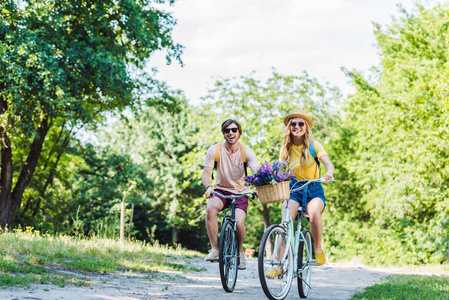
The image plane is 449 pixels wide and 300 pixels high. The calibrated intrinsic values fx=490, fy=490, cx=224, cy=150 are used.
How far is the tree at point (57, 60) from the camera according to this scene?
1181 cm

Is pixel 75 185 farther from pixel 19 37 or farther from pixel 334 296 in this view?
pixel 334 296

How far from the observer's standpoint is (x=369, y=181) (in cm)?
2623

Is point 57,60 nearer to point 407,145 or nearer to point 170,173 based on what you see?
point 407,145

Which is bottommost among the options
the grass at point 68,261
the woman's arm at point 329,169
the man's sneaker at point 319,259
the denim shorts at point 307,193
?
the grass at point 68,261

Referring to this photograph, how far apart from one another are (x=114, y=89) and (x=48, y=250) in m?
6.36

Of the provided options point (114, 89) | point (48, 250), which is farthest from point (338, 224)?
point (48, 250)

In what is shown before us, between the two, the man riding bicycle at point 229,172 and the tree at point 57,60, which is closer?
the man riding bicycle at point 229,172

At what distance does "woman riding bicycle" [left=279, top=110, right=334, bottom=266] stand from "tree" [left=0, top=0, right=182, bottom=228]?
766cm

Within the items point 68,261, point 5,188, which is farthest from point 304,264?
point 5,188

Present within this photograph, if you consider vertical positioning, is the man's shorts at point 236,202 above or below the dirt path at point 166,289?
above

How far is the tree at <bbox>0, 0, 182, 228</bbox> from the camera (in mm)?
11812

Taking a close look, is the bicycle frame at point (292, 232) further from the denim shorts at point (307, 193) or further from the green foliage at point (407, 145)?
the green foliage at point (407, 145)

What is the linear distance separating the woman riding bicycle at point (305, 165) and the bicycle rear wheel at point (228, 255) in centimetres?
84

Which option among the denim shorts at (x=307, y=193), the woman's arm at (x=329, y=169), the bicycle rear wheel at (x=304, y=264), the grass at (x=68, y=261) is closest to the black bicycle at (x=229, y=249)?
the denim shorts at (x=307, y=193)
